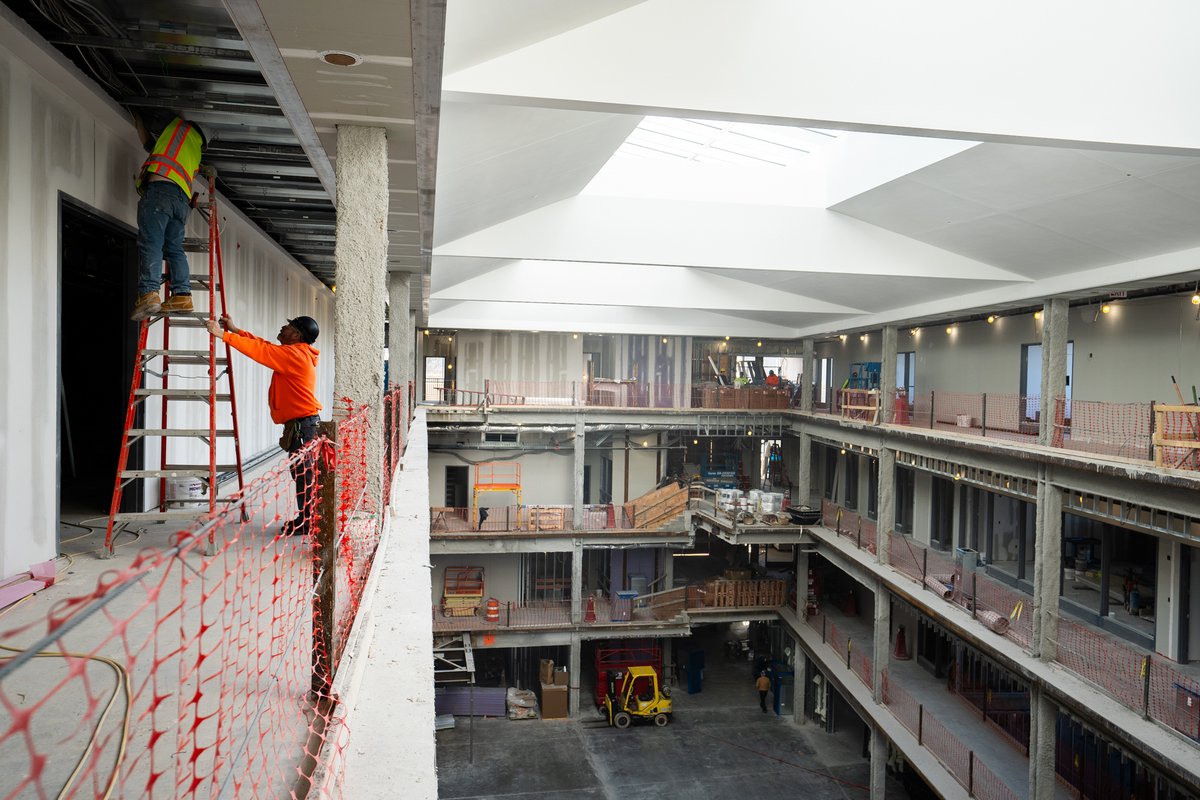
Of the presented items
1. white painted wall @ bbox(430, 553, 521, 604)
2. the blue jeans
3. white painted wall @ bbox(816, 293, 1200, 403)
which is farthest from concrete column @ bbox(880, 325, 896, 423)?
the blue jeans

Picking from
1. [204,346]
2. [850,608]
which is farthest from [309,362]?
[850,608]

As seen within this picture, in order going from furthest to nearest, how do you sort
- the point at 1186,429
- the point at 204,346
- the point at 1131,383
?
the point at 1131,383 → the point at 1186,429 → the point at 204,346

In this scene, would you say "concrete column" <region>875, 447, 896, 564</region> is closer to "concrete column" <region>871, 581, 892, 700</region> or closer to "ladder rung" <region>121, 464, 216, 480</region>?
"concrete column" <region>871, 581, 892, 700</region>

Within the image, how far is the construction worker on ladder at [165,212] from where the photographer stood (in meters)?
5.45

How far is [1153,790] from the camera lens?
45.7 feet

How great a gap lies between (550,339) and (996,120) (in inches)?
884

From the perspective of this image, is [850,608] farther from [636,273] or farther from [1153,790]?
[636,273]

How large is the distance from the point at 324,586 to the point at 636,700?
19989mm

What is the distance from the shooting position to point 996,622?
14.1 m

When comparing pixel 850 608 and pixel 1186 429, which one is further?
pixel 850 608

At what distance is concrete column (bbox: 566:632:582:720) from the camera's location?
21469 millimetres

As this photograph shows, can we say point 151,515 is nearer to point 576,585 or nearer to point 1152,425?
point 1152,425

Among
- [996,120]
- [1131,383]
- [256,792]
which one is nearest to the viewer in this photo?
[256,792]

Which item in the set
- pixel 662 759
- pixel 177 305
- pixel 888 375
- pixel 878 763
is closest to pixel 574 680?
pixel 662 759
